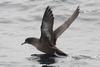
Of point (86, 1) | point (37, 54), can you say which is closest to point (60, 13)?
point (86, 1)

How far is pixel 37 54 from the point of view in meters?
14.1

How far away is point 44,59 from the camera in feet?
44.5

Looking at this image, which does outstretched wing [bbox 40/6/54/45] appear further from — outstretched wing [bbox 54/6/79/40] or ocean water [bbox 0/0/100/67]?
ocean water [bbox 0/0/100/67]

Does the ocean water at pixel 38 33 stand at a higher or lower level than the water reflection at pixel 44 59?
higher

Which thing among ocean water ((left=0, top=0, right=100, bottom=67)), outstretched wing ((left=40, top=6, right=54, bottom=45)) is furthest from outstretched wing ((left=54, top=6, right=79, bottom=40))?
ocean water ((left=0, top=0, right=100, bottom=67))

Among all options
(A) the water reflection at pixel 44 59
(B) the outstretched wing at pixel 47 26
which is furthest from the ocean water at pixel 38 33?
(B) the outstretched wing at pixel 47 26

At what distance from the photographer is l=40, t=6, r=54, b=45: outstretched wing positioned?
43.3 feet

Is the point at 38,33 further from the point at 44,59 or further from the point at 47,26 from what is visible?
the point at 47,26

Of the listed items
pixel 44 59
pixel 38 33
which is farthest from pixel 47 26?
pixel 38 33

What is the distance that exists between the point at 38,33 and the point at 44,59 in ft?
8.22

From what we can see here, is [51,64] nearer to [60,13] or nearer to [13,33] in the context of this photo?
[13,33]

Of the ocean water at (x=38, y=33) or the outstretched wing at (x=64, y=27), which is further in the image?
the outstretched wing at (x=64, y=27)

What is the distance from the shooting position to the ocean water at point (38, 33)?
13258mm

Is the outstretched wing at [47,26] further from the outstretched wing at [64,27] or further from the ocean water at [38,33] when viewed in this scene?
the ocean water at [38,33]
